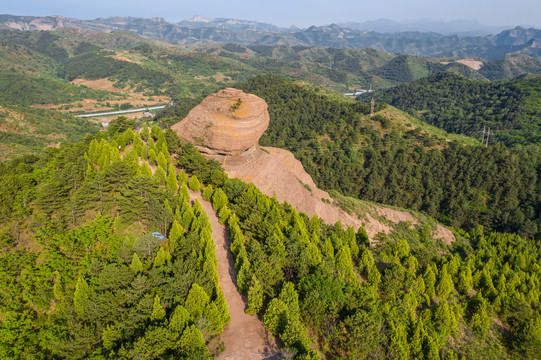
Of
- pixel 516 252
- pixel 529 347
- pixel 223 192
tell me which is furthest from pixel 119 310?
pixel 516 252

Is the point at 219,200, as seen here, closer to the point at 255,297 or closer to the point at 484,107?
the point at 255,297

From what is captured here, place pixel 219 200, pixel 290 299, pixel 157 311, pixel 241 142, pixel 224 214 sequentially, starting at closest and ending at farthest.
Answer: pixel 157 311 < pixel 290 299 < pixel 224 214 < pixel 219 200 < pixel 241 142

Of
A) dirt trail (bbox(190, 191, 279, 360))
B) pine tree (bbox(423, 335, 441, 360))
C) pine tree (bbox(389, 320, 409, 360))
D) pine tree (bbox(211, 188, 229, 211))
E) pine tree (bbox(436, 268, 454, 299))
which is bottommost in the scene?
pine tree (bbox(436, 268, 454, 299))

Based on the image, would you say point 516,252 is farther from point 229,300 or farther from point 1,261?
point 1,261

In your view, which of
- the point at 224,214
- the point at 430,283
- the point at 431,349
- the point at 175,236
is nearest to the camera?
the point at 431,349

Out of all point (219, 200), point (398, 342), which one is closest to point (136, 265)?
point (219, 200)

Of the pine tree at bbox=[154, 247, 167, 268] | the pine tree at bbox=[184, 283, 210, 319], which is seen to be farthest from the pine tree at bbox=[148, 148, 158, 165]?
the pine tree at bbox=[184, 283, 210, 319]

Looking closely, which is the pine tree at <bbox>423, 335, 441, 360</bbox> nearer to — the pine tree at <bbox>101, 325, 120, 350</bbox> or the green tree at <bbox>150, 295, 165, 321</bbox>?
the green tree at <bbox>150, 295, 165, 321</bbox>
